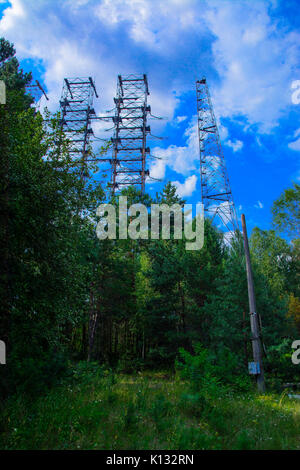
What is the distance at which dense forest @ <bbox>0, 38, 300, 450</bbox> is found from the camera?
292 inches

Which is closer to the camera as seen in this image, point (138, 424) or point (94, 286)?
point (138, 424)

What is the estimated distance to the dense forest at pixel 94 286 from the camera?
7422mm

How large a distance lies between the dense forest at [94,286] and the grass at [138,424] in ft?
3.42

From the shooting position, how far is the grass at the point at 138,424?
16.4ft

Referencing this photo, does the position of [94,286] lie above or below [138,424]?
above

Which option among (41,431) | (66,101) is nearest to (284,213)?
(41,431)

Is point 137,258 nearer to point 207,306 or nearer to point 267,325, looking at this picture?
point 207,306

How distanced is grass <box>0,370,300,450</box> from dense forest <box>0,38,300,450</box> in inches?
41.0

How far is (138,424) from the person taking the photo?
5.68 m

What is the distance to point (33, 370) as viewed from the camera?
722 cm

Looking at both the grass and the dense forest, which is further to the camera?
the dense forest

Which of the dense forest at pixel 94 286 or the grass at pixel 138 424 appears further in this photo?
the dense forest at pixel 94 286

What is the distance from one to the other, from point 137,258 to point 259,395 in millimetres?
16329

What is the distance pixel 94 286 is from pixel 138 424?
16250 millimetres
